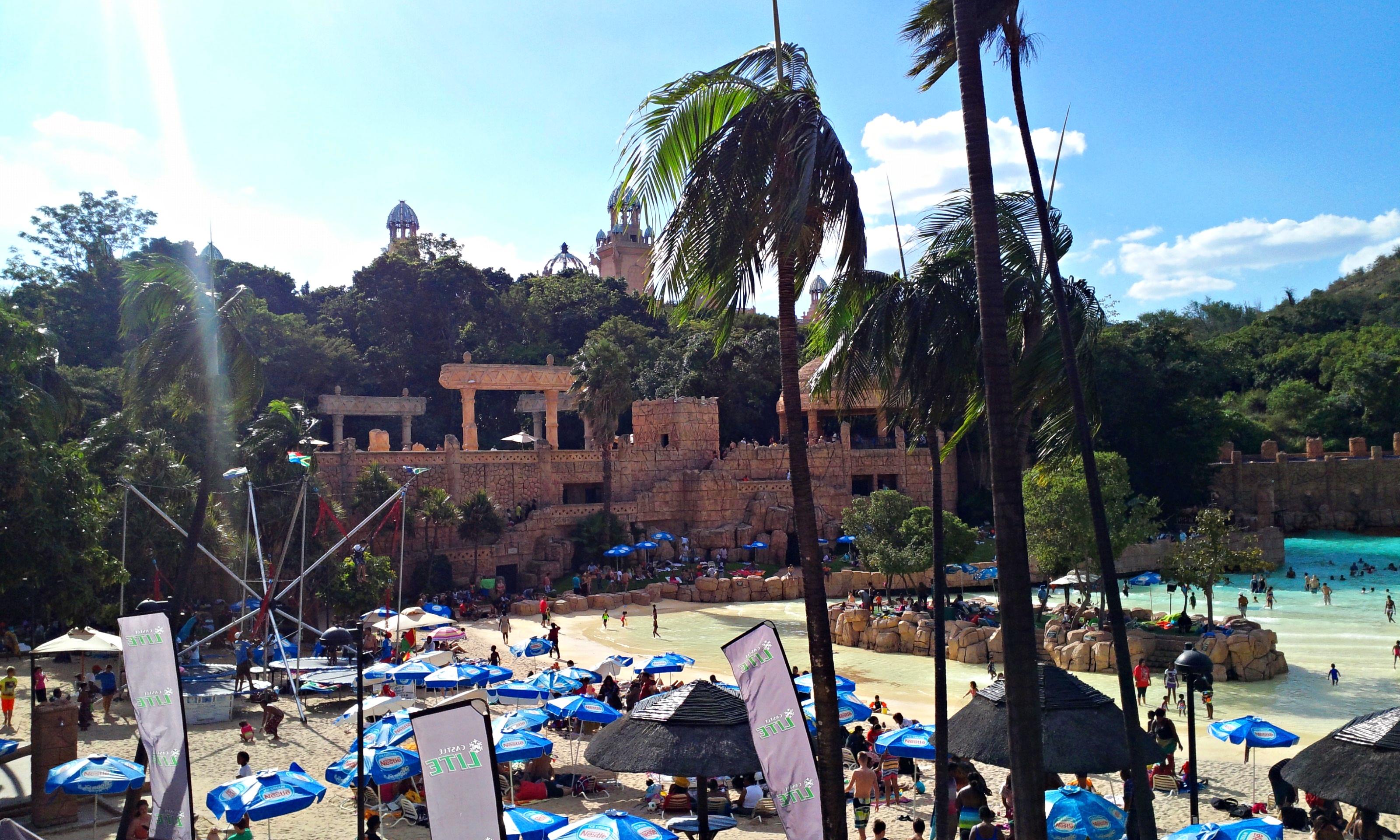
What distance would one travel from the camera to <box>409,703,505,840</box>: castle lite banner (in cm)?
653

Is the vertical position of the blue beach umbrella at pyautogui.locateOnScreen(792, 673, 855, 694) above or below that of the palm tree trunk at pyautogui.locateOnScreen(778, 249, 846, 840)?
below

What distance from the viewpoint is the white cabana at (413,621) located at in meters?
26.1

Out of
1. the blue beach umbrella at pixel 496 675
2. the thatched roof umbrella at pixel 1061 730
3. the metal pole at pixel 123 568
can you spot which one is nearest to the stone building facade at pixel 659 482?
the metal pole at pixel 123 568

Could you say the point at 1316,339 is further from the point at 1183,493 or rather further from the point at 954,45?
the point at 954,45

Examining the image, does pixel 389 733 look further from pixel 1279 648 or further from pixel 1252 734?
pixel 1279 648

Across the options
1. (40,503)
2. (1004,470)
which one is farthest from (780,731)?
(40,503)

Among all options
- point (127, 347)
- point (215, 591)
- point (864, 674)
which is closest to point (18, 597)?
point (215, 591)

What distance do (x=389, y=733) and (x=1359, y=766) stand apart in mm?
11781

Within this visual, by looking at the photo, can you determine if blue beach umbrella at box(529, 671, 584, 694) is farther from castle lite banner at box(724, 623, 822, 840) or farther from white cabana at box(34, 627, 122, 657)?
castle lite banner at box(724, 623, 822, 840)

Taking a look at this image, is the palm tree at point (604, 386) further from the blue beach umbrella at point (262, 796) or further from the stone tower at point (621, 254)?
the stone tower at point (621, 254)

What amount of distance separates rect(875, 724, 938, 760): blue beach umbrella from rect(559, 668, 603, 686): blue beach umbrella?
692 centimetres

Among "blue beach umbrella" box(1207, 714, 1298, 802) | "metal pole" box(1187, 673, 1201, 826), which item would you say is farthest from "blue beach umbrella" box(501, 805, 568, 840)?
"blue beach umbrella" box(1207, 714, 1298, 802)

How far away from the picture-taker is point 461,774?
659 cm

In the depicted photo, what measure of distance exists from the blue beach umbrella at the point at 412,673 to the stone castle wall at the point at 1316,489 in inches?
1953
